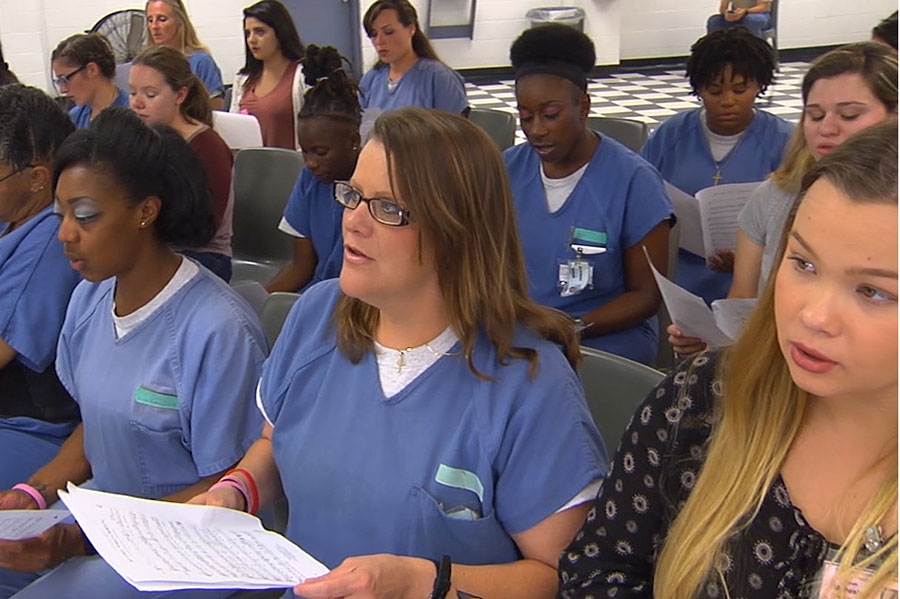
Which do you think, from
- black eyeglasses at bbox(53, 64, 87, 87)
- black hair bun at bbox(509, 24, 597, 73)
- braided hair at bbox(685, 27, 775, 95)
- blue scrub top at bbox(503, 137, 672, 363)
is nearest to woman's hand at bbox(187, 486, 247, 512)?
blue scrub top at bbox(503, 137, 672, 363)

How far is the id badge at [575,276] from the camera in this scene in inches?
98.2

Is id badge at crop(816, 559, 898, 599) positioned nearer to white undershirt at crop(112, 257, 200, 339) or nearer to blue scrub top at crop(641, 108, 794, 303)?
white undershirt at crop(112, 257, 200, 339)

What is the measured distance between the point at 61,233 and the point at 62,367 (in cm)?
31

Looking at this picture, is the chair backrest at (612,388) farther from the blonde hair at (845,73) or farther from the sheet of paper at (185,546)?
the blonde hair at (845,73)

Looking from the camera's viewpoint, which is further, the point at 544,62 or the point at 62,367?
the point at 544,62

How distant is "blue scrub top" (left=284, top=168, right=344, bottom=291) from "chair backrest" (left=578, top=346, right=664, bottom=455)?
4.49ft

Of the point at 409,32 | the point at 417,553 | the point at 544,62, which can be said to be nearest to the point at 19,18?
the point at 409,32

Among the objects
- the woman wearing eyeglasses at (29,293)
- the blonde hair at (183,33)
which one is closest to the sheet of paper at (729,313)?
the woman wearing eyeglasses at (29,293)

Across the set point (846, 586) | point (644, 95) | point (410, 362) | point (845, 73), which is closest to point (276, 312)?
point (410, 362)

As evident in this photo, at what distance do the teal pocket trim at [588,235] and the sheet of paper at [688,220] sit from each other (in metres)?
0.32

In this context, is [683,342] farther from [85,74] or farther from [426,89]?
[85,74]

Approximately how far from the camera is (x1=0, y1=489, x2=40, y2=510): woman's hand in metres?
1.81

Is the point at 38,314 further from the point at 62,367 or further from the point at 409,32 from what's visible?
the point at 409,32

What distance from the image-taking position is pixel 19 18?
8164 mm
